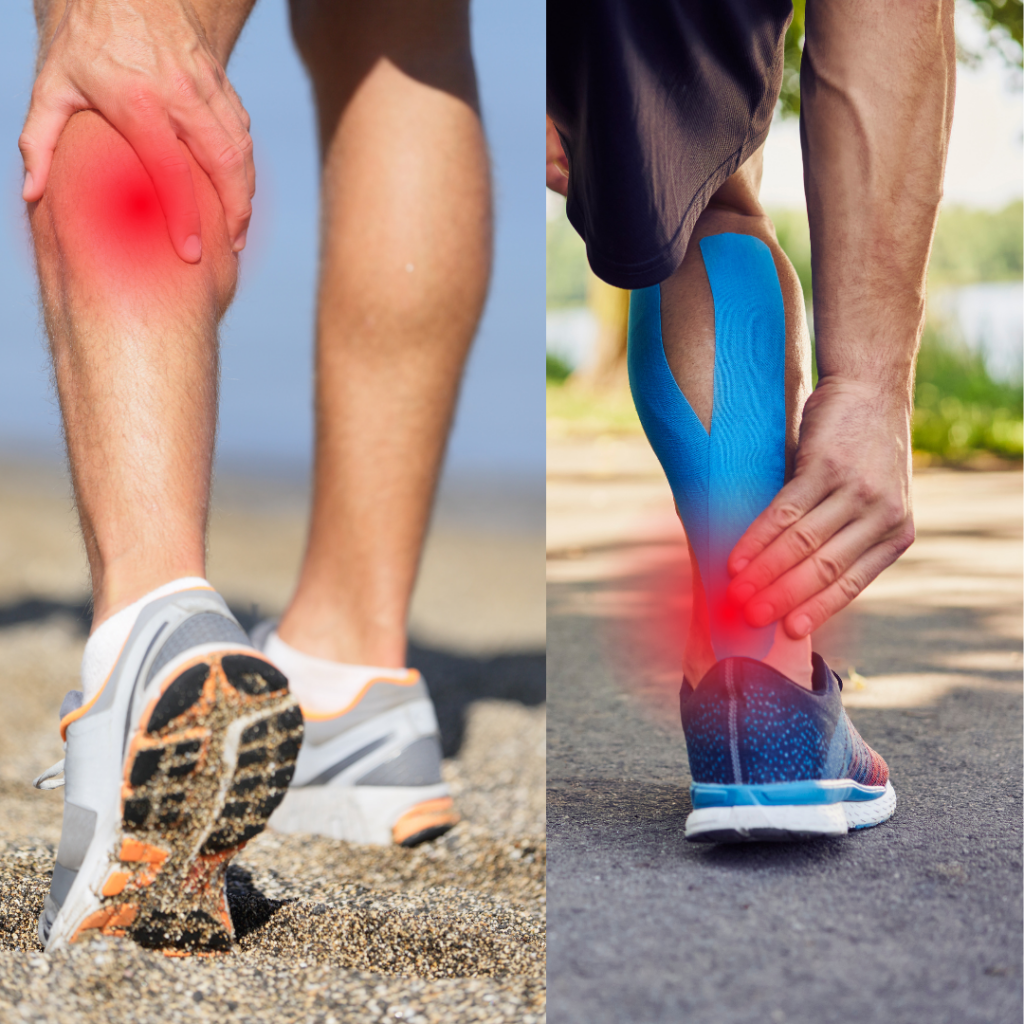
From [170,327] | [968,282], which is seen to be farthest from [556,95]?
[968,282]

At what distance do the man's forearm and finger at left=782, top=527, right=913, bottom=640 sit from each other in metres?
0.15

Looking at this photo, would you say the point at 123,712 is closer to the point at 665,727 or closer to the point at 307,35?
the point at 665,727

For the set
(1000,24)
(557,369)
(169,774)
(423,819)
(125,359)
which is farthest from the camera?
(557,369)

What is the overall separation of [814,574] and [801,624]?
0.15 feet

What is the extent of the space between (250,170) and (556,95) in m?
0.29

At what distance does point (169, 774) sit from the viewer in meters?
0.77

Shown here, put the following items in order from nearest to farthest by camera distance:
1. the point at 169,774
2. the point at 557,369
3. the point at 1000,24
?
the point at 169,774, the point at 1000,24, the point at 557,369

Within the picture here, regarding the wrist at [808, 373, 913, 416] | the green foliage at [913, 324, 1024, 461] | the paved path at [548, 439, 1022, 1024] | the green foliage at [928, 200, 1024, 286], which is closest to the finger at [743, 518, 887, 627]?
the wrist at [808, 373, 913, 416]

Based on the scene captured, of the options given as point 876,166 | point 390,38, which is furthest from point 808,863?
point 390,38

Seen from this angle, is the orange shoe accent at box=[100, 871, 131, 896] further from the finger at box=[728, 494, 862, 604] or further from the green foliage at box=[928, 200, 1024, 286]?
the green foliage at box=[928, 200, 1024, 286]

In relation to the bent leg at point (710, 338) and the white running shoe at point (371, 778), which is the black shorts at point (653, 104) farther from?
the white running shoe at point (371, 778)

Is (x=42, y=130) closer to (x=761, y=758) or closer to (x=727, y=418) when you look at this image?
(x=727, y=418)

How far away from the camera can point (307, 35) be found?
149cm

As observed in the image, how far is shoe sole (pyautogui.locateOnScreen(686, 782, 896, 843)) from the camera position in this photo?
92 centimetres
